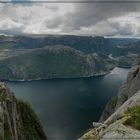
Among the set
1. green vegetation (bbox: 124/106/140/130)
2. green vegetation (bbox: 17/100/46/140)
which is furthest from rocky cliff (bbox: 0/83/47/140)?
green vegetation (bbox: 124/106/140/130)

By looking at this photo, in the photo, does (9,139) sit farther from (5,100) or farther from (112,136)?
(112,136)

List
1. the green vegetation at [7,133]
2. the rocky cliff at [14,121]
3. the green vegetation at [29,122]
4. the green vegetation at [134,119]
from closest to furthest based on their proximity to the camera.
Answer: the green vegetation at [134,119] < the green vegetation at [7,133] < the rocky cliff at [14,121] < the green vegetation at [29,122]

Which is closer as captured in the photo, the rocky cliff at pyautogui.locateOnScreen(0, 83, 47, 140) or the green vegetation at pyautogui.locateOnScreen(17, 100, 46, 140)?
the rocky cliff at pyautogui.locateOnScreen(0, 83, 47, 140)

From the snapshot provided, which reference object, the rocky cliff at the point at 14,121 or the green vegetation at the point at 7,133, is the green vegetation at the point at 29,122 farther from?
the green vegetation at the point at 7,133

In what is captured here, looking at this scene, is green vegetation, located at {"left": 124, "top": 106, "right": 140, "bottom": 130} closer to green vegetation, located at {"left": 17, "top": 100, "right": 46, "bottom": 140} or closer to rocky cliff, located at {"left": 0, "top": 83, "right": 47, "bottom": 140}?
rocky cliff, located at {"left": 0, "top": 83, "right": 47, "bottom": 140}

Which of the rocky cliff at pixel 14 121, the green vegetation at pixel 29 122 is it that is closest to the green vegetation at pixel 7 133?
the rocky cliff at pixel 14 121

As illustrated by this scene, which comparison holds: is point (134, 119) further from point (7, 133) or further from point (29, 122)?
point (29, 122)

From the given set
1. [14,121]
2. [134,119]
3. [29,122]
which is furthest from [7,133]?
[134,119]

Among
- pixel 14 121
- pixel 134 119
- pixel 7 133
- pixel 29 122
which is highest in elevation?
pixel 134 119
